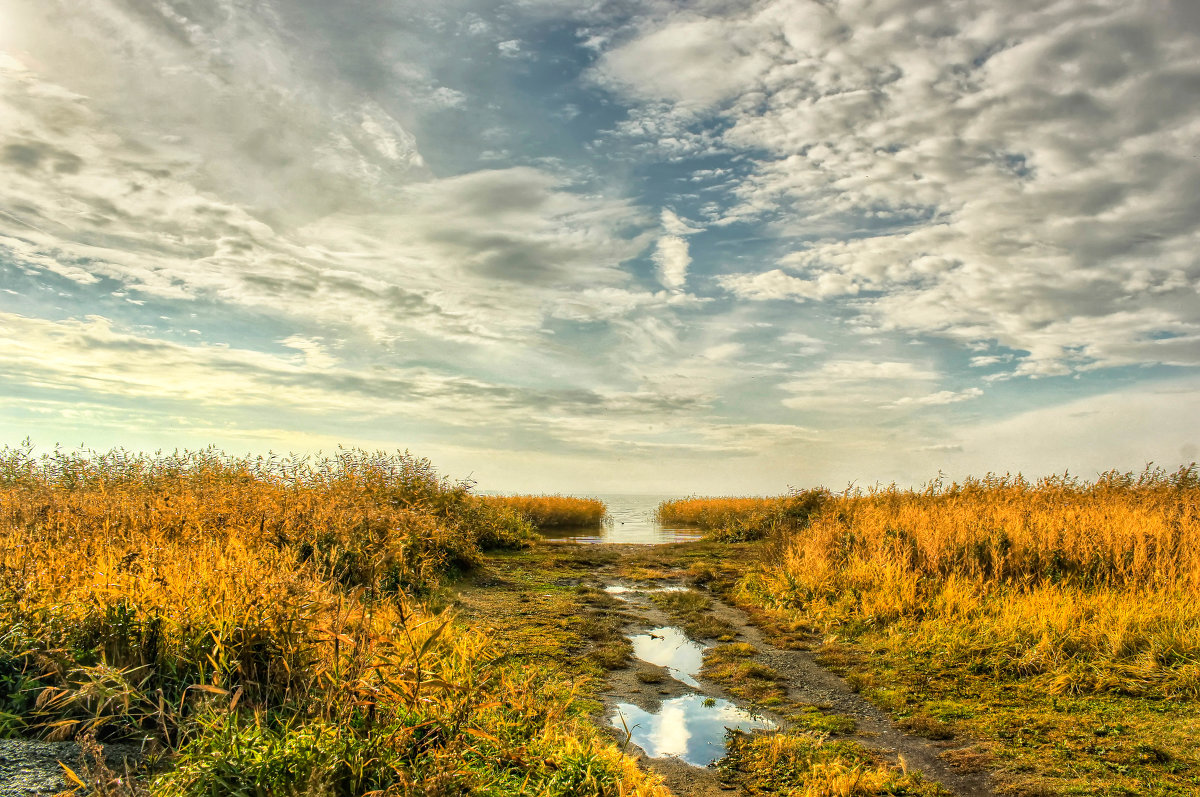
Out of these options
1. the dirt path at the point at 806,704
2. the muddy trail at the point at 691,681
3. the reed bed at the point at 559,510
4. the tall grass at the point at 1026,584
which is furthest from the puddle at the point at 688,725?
the reed bed at the point at 559,510

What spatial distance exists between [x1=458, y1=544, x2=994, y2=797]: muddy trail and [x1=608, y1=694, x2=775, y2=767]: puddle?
1 centimetres

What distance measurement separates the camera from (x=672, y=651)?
8.95 meters

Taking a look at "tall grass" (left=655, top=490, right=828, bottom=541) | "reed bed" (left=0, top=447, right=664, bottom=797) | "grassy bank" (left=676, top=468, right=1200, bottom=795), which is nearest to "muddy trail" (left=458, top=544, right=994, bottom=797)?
"grassy bank" (left=676, top=468, right=1200, bottom=795)

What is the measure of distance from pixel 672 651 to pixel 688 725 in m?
2.65

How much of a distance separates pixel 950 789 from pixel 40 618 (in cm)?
715

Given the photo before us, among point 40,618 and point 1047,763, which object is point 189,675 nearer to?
point 40,618

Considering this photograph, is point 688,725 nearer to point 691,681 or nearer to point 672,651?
point 691,681

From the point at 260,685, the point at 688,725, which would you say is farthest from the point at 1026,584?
the point at 260,685

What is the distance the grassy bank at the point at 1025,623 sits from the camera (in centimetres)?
569

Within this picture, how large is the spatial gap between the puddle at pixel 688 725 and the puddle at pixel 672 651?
0.72 m

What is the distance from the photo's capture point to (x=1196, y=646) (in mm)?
7160

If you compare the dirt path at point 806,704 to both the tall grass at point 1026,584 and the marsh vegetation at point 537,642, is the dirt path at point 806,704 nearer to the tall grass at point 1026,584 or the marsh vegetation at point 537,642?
the marsh vegetation at point 537,642

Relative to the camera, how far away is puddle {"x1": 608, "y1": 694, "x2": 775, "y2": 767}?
569 centimetres

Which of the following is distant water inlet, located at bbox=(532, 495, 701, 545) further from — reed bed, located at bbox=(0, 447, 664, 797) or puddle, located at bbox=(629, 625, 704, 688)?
reed bed, located at bbox=(0, 447, 664, 797)
